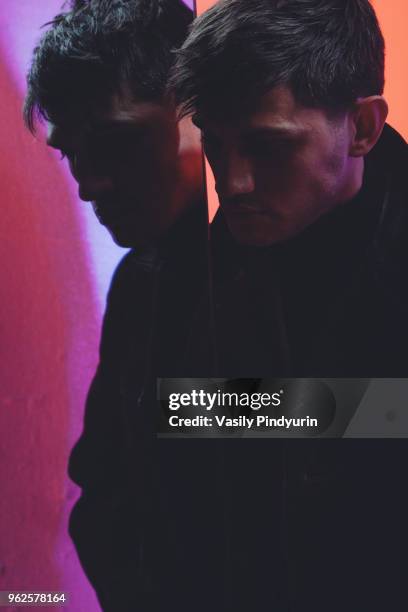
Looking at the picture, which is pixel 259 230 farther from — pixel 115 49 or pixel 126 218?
pixel 115 49

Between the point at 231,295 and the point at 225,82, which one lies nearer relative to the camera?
the point at 225,82

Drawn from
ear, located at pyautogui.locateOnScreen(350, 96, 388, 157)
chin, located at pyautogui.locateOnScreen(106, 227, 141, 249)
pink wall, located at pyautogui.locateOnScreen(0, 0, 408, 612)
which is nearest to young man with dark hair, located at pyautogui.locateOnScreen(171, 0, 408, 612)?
ear, located at pyautogui.locateOnScreen(350, 96, 388, 157)

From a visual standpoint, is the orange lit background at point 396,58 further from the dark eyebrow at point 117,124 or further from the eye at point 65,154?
the eye at point 65,154

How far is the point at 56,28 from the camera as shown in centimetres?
151

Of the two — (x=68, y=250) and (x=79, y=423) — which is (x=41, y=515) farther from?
(x=68, y=250)

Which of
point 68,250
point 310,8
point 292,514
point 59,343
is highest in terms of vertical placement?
point 310,8

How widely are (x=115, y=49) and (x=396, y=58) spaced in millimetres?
704

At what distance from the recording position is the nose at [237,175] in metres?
1.44

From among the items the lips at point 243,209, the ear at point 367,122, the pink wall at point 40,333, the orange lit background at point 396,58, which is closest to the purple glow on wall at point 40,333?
the pink wall at point 40,333

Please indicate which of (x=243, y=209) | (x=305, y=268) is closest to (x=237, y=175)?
(x=243, y=209)

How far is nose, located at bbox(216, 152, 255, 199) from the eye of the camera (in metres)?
1.44

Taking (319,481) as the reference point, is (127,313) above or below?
above

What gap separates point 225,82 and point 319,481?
1.02 metres

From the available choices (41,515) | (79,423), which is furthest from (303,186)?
(41,515)
